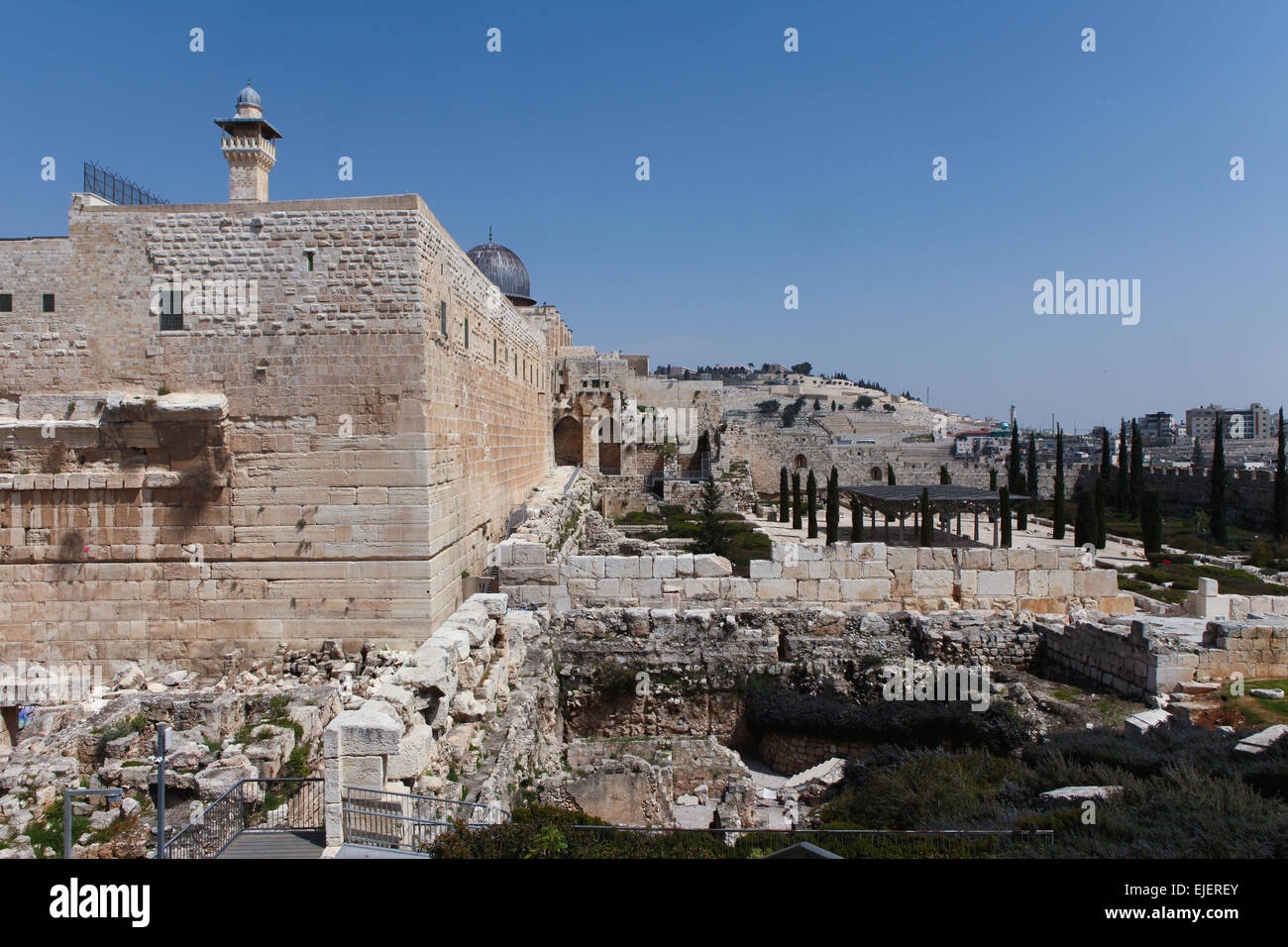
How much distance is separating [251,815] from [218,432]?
4286mm

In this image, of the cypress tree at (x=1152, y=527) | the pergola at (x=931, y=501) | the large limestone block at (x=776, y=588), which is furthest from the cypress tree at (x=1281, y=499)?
the large limestone block at (x=776, y=588)

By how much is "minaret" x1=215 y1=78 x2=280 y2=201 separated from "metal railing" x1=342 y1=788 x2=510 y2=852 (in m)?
9.87

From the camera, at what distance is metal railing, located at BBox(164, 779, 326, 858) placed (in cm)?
426

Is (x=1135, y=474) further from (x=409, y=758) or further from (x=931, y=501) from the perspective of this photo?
(x=409, y=758)

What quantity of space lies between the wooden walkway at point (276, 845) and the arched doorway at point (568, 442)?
1227 inches

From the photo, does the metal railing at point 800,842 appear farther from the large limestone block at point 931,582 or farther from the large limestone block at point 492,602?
the large limestone block at point 931,582

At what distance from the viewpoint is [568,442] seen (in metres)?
36.1

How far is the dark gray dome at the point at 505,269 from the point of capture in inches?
1275

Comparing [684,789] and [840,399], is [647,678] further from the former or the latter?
[840,399]

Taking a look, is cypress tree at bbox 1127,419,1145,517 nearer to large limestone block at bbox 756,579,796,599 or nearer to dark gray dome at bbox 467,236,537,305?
dark gray dome at bbox 467,236,537,305

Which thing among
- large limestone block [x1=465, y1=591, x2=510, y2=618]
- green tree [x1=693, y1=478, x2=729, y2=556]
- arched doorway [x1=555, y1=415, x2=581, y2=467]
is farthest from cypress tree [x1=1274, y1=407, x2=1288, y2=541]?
large limestone block [x1=465, y1=591, x2=510, y2=618]

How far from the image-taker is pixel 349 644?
311 inches
